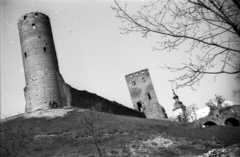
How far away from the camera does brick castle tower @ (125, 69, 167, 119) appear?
43969 mm

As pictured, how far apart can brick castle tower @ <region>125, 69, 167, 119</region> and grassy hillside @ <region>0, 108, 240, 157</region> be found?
20.9 metres

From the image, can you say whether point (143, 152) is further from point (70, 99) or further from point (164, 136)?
point (70, 99)

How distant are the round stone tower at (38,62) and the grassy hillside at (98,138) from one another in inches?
144

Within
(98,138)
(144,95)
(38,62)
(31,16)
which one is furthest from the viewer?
(144,95)

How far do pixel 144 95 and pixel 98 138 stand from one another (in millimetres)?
30355

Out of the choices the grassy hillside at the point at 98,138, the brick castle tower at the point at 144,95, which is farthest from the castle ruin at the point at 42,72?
the brick castle tower at the point at 144,95

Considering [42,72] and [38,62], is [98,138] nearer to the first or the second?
[42,72]

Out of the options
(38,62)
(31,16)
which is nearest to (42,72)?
(38,62)

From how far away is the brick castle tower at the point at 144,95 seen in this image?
44.0 m

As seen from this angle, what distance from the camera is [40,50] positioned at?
27.5 m

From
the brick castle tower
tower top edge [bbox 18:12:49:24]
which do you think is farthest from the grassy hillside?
the brick castle tower

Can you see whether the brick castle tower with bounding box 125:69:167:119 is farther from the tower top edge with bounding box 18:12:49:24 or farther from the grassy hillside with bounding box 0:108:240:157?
the tower top edge with bounding box 18:12:49:24

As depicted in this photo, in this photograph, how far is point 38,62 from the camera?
26844mm

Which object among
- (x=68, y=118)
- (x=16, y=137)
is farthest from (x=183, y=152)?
(x=16, y=137)
